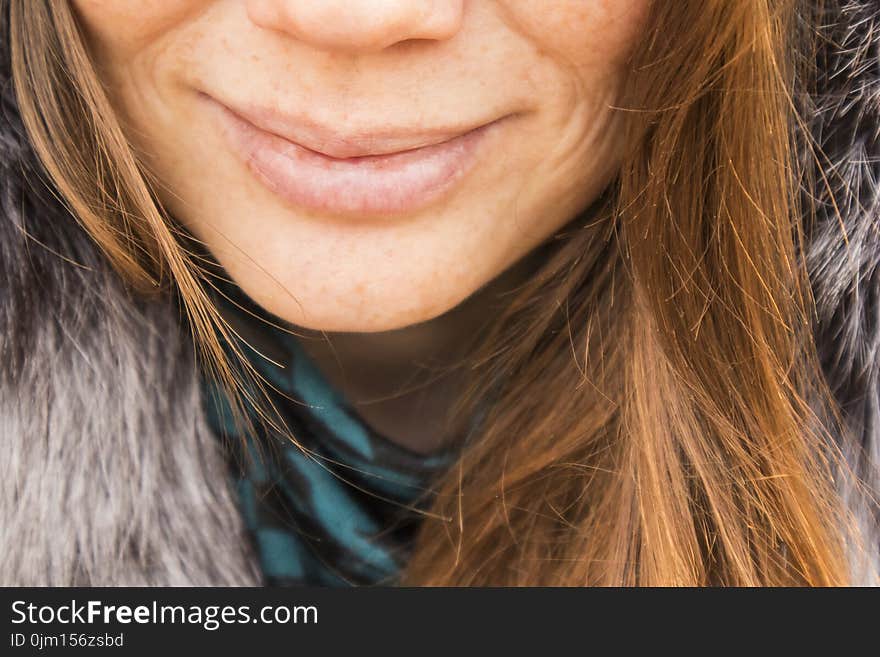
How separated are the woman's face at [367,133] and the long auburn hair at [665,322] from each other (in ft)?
0.12

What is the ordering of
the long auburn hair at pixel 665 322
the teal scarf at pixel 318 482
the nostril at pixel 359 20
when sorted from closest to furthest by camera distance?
the nostril at pixel 359 20 < the long auburn hair at pixel 665 322 < the teal scarf at pixel 318 482

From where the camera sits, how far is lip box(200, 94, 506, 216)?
800 mm

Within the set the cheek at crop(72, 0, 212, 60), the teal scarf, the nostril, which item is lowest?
the teal scarf

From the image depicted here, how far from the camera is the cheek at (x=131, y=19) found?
2.49 feet

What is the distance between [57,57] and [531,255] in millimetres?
529

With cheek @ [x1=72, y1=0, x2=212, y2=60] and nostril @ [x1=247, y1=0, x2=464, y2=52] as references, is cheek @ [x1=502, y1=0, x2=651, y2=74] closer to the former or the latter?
nostril @ [x1=247, y1=0, x2=464, y2=52]

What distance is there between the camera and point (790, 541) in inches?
34.4

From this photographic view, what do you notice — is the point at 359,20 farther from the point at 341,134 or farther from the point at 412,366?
the point at 412,366

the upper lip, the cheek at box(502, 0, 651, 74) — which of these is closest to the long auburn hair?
the cheek at box(502, 0, 651, 74)

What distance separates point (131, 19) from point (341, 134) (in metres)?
0.20

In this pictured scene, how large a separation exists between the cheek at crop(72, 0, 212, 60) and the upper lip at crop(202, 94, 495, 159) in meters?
0.07

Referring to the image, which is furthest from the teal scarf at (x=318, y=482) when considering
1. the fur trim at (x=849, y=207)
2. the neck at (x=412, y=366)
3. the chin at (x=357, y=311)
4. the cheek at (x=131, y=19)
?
the fur trim at (x=849, y=207)

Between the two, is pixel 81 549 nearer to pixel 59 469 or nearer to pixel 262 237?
pixel 59 469

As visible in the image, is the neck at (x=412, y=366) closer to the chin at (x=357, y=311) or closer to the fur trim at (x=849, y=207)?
the chin at (x=357, y=311)
